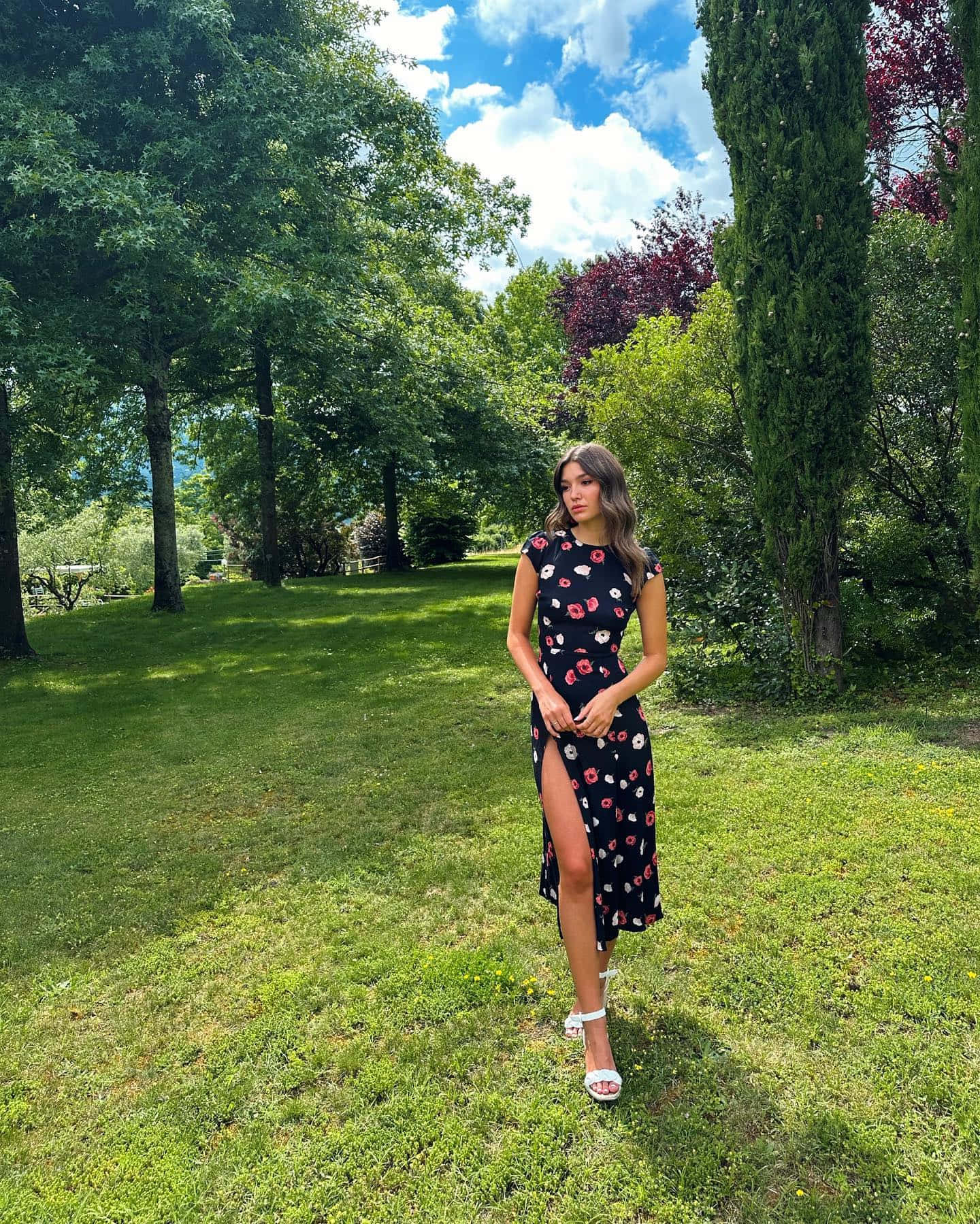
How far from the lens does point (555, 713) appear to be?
2.35 m

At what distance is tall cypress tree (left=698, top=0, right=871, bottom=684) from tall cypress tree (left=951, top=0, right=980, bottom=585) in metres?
0.65

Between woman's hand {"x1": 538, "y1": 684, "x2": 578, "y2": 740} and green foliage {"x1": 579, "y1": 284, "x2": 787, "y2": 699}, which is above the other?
green foliage {"x1": 579, "y1": 284, "x2": 787, "y2": 699}

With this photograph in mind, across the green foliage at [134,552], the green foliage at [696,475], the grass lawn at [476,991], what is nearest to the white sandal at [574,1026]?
the grass lawn at [476,991]

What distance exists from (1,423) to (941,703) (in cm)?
1065

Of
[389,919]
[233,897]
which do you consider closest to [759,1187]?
[389,919]

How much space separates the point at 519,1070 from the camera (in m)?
2.49

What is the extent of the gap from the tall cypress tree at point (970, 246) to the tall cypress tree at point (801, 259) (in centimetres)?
A: 65

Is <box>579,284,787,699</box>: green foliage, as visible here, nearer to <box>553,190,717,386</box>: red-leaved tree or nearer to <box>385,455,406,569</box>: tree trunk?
<box>553,190,717,386</box>: red-leaved tree

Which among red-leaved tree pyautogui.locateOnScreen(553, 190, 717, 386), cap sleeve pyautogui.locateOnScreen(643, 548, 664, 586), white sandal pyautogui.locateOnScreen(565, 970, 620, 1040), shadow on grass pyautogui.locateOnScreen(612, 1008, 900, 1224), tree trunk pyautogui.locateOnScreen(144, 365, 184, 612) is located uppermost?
red-leaved tree pyautogui.locateOnScreen(553, 190, 717, 386)

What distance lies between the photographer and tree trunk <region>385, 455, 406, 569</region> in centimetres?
1930

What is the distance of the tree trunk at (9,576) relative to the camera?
30.6ft

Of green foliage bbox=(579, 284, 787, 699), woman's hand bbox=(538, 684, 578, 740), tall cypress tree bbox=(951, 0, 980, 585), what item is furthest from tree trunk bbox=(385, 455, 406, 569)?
woman's hand bbox=(538, 684, 578, 740)

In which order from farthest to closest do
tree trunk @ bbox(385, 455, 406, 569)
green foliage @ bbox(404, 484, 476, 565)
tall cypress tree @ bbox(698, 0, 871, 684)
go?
green foliage @ bbox(404, 484, 476, 565), tree trunk @ bbox(385, 455, 406, 569), tall cypress tree @ bbox(698, 0, 871, 684)

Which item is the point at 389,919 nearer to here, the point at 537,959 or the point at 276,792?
the point at 537,959
